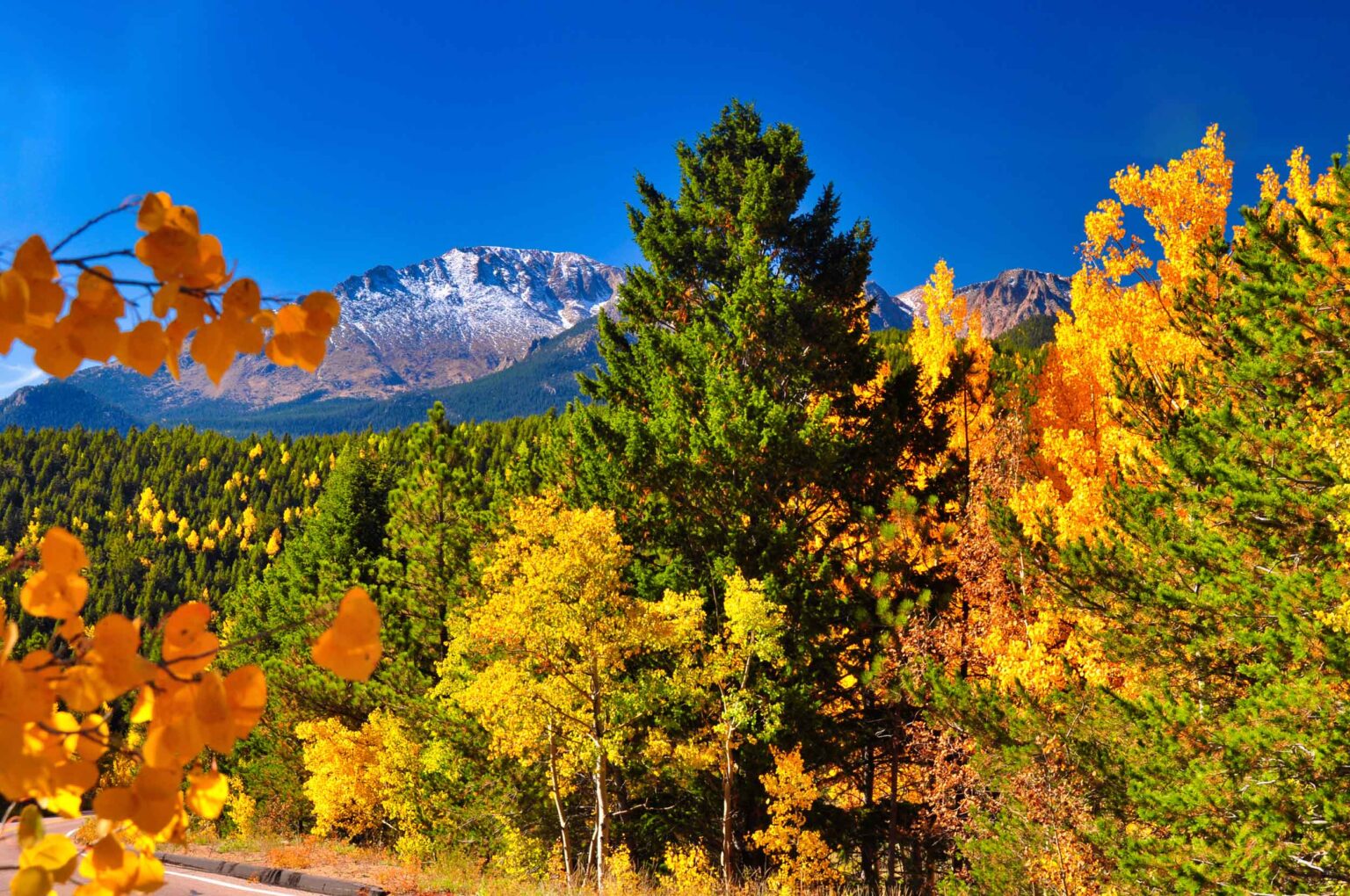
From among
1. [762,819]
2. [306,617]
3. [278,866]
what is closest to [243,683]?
[306,617]

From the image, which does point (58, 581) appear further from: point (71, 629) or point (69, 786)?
point (69, 786)

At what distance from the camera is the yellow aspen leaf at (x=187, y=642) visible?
0.69 m

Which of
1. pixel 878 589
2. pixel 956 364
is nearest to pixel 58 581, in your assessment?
pixel 878 589

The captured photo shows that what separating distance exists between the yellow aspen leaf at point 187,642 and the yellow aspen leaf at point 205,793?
0.18 metres

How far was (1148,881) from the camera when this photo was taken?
6.36m

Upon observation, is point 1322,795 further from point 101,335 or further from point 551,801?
point 551,801

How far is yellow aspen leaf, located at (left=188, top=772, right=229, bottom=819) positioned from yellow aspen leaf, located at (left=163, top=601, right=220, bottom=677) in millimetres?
176

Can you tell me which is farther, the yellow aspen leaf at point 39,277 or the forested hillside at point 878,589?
the forested hillside at point 878,589

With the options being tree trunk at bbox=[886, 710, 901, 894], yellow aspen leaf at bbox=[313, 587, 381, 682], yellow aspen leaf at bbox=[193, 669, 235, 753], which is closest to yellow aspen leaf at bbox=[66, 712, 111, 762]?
yellow aspen leaf at bbox=[193, 669, 235, 753]

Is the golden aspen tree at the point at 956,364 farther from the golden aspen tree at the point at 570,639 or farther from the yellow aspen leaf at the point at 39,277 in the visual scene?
the yellow aspen leaf at the point at 39,277

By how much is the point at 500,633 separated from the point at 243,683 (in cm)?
865

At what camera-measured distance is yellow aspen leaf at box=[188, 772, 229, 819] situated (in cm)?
81

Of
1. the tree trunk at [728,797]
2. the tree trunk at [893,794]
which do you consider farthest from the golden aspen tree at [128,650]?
the tree trunk at [893,794]

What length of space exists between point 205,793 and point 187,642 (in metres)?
0.21
